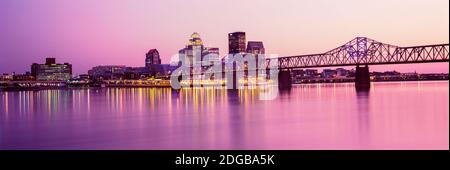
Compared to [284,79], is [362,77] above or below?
above

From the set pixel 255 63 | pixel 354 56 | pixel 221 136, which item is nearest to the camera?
pixel 221 136

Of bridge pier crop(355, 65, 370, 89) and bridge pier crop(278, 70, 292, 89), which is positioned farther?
bridge pier crop(278, 70, 292, 89)

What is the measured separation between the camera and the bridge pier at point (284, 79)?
12480 cm

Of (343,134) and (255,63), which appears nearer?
(343,134)

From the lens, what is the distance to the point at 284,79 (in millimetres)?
129375

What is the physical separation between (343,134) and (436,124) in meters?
7.84

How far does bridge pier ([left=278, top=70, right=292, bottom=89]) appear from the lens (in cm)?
12480

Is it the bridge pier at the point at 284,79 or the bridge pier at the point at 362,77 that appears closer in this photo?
the bridge pier at the point at 362,77

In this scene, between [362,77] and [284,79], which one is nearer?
[362,77]

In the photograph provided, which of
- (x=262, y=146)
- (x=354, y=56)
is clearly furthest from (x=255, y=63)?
(x=262, y=146)

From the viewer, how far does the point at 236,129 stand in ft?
91.2

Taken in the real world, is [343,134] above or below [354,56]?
below
